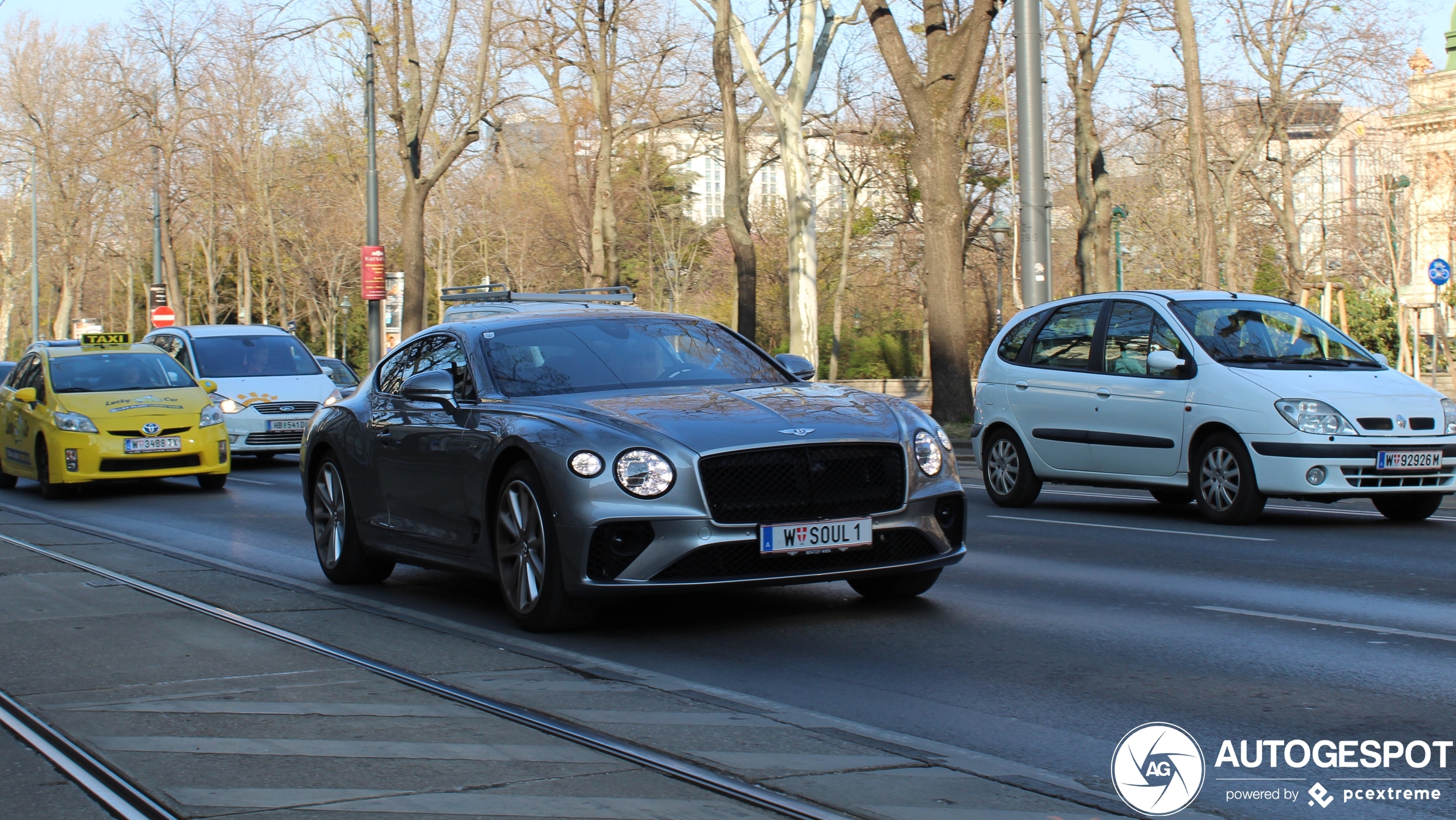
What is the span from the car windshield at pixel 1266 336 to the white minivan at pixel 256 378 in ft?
41.6

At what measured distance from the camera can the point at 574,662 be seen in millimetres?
6582

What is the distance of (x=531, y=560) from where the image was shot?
289 inches

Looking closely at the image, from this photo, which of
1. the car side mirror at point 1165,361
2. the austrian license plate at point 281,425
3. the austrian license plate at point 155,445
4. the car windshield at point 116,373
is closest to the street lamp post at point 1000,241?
the austrian license plate at point 281,425

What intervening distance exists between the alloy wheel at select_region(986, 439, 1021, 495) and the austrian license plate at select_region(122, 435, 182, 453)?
8.73 m

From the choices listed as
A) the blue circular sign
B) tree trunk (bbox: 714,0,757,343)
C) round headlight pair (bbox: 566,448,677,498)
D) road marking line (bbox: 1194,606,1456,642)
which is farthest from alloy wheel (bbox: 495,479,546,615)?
the blue circular sign

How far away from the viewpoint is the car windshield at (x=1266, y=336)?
12023 millimetres

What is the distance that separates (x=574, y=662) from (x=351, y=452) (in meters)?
3.18

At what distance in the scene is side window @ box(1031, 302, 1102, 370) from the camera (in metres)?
13.2

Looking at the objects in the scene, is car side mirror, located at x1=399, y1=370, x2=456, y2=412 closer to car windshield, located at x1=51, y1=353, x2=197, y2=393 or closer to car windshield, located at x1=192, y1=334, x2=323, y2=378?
car windshield, located at x1=51, y1=353, x2=197, y2=393

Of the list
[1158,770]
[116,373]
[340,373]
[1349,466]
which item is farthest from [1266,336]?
[340,373]

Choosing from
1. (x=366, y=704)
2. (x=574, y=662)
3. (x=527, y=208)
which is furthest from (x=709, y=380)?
(x=527, y=208)

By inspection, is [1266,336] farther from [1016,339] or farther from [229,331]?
[229,331]

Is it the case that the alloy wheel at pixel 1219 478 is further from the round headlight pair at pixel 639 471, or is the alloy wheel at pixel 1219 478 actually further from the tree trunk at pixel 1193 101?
the tree trunk at pixel 1193 101

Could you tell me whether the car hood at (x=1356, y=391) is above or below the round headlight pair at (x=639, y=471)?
above
